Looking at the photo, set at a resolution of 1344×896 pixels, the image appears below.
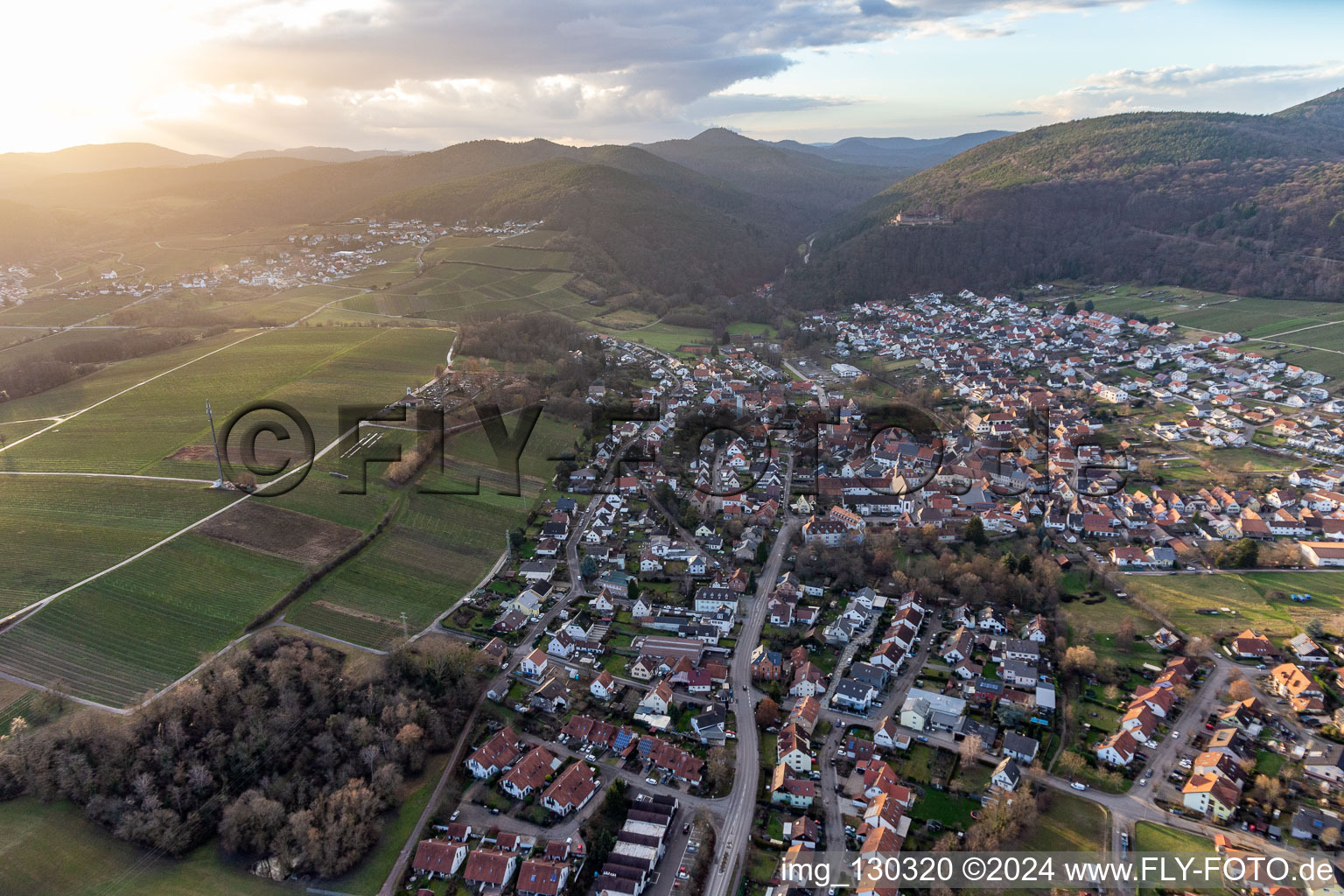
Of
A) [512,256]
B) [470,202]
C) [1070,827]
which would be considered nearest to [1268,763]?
[1070,827]

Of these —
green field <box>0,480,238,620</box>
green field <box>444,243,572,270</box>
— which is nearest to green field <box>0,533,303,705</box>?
green field <box>0,480,238,620</box>

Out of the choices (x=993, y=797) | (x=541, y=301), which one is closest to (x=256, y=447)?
(x=993, y=797)

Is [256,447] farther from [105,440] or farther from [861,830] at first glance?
[861,830]

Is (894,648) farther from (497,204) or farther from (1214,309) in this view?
(497,204)

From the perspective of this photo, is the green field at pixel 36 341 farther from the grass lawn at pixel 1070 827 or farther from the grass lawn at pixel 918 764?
the grass lawn at pixel 1070 827

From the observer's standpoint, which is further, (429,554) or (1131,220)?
(1131,220)

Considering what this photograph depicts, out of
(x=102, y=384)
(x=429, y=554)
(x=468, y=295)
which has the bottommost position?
(x=429, y=554)

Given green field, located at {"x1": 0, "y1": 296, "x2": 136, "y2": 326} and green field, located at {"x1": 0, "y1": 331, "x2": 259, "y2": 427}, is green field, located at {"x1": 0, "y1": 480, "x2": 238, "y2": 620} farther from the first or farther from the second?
green field, located at {"x1": 0, "y1": 296, "x2": 136, "y2": 326}

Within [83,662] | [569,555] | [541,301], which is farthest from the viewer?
[541,301]
